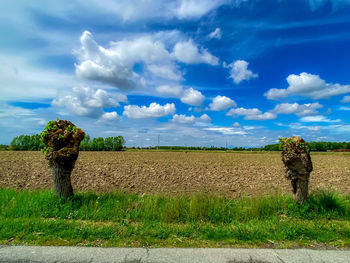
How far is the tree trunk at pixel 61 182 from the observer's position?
6824 mm

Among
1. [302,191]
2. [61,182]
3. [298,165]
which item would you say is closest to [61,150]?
[61,182]

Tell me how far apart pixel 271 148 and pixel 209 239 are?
85.9 m

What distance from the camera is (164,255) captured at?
3.89 meters

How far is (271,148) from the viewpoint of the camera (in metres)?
82.6

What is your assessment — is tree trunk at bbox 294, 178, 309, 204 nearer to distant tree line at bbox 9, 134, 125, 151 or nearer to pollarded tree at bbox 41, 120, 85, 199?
pollarded tree at bbox 41, 120, 85, 199

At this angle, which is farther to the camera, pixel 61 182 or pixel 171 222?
pixel 61 182

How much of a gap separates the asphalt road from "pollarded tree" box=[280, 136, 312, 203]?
254 cm

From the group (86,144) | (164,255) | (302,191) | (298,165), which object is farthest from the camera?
(86,144)

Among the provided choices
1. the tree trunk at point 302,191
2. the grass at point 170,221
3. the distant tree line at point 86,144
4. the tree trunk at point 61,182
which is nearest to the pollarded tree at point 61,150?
the tree trunk at point 61,182

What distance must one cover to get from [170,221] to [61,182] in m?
3.75

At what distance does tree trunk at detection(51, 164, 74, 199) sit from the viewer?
269 inches

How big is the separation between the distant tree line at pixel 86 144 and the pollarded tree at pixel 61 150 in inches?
2192

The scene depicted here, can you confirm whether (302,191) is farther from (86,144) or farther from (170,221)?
(86,144)

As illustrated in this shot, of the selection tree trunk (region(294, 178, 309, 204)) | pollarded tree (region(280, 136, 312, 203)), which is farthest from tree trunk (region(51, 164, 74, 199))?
tree trunk (region(294, 178, 309, 204))
